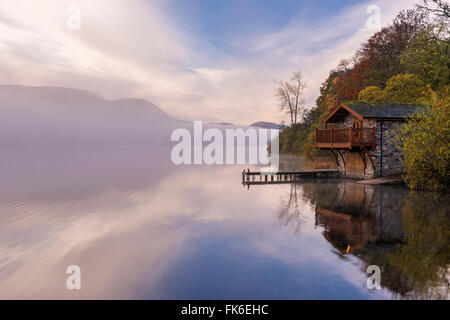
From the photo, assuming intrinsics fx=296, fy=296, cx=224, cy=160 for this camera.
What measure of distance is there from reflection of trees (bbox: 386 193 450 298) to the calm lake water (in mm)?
39

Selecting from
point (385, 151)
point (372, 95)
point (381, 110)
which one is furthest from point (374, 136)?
point (372, 95)

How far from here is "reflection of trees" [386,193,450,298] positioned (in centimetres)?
795

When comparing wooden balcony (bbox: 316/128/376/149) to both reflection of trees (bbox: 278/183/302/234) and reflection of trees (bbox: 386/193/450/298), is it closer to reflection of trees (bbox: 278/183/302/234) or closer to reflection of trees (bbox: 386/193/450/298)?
reflection of trees (bbox: 278/183/302/234)

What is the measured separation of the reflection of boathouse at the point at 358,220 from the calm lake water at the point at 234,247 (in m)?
0.05

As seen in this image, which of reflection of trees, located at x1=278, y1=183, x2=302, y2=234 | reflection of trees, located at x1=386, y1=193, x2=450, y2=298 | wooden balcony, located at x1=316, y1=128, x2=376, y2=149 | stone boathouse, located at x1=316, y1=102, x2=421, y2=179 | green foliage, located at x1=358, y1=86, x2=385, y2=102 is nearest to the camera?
reflection of trees, located at x1=386, y1=193, x2=450, y2=298

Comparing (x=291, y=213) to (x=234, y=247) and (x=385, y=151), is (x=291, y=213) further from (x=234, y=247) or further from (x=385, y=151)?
(x=385, y=151)

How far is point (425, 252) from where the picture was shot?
1028 centimetres

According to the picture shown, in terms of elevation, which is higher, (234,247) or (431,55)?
(431,55)

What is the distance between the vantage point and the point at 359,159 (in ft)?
92.0

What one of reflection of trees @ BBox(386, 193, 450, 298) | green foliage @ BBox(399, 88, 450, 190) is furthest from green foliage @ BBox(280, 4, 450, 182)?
reflection of trees @ BBox(386, 193, 450, 298)

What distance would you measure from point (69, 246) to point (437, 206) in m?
19.4

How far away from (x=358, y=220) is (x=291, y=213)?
366cm

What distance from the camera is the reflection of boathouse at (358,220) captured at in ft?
38.8

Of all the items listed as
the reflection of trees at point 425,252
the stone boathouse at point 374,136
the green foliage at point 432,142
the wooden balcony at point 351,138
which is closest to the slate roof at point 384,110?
the stone boathouse at point 374,136
